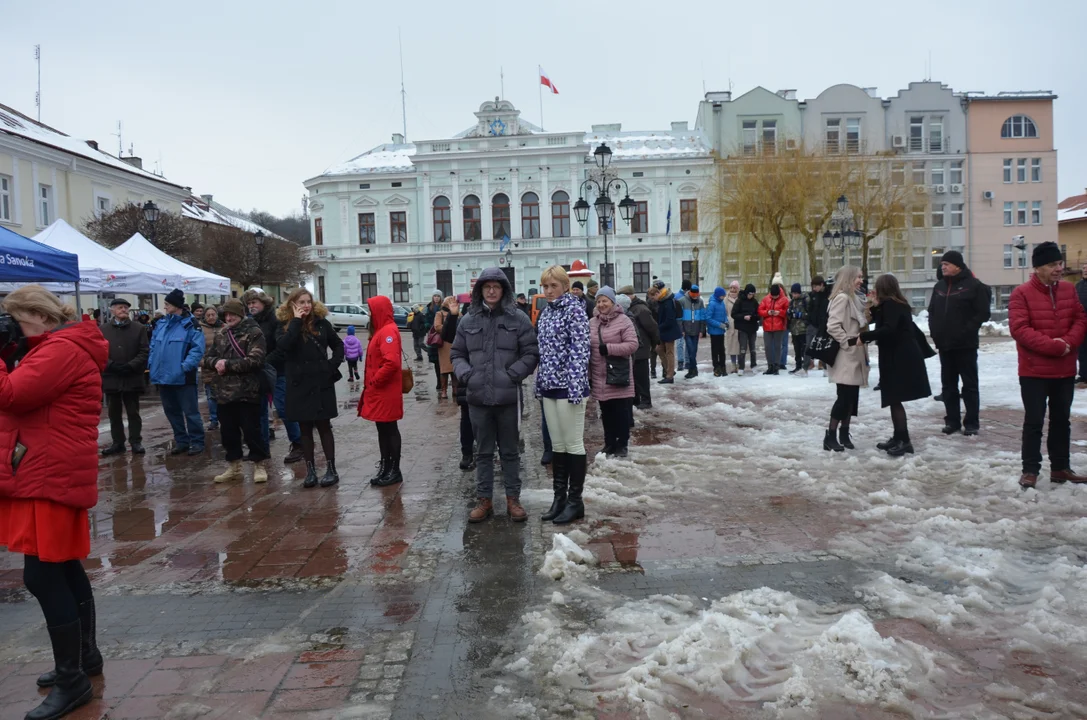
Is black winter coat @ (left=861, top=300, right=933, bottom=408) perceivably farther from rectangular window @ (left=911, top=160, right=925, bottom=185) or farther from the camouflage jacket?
rectangular window @ (left=911, top=160, right=925, bottom=185)

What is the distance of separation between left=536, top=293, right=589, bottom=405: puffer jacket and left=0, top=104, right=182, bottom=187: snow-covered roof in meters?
31.2

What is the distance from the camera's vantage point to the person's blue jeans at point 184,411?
998 cm

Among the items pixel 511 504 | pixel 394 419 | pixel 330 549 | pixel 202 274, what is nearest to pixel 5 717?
pixel 330 549

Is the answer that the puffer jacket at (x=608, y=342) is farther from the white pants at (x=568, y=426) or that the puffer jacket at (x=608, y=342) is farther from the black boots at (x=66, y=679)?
the black boots at (x=66, y=679)

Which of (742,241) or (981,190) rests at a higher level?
→ (981,190)

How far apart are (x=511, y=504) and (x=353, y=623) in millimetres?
2087

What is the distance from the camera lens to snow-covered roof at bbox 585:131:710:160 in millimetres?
53500

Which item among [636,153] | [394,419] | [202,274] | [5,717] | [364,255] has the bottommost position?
[5,717]

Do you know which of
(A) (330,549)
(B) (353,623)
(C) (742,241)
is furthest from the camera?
(C) (742,241)

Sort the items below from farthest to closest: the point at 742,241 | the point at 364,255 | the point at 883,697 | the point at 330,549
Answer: the point at 364,255
the point at 742,241
the point at 330,549
the point at 883,697

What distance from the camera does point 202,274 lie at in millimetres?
17891

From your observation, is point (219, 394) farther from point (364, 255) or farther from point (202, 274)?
point (364, 255)

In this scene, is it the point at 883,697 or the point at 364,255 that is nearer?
the point at 883,697

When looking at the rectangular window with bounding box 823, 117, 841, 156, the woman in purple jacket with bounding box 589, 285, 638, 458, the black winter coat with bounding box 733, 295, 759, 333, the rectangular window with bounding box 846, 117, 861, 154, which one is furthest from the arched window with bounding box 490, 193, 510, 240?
the woman in purple jacket with bounding box 589, 285, 638, 458
